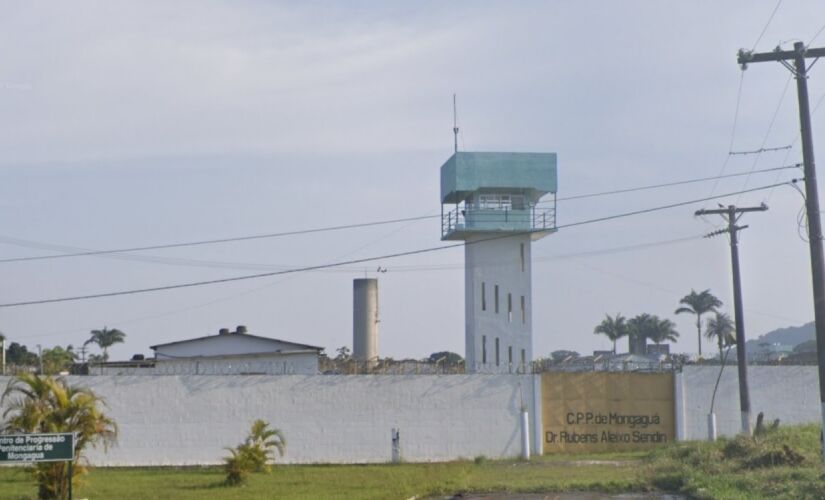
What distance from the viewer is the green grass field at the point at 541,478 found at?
28266 mm

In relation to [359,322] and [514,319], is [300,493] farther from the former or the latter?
[359,322]

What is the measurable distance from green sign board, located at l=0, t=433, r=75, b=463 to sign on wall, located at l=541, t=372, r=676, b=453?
23.9m

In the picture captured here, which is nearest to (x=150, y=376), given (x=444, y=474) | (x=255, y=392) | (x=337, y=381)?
(x=255, y=392)

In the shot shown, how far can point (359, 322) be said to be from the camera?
58.5m

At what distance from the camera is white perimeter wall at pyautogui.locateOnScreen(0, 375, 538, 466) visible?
42.2 metres

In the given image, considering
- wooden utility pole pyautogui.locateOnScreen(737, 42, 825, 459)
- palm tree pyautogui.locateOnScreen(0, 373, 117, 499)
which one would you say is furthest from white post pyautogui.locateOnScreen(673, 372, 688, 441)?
palm tree pyautogui.locateOnScreen(0, 373, 117, 499)

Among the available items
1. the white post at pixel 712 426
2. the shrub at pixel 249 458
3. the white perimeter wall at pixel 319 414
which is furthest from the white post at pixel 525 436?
the shrub at pixel 249 458

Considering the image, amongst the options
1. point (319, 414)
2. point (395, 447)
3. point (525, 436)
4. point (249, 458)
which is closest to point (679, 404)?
point (525, 436)

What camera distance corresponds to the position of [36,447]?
24.1 metres

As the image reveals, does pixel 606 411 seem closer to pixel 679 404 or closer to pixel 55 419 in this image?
pixel 679 404

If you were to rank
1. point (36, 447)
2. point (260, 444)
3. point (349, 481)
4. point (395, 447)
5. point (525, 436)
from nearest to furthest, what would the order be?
point (36, 447)
point (349, 481)
point (260, 444)
point (395, 447)
point (525, 436)

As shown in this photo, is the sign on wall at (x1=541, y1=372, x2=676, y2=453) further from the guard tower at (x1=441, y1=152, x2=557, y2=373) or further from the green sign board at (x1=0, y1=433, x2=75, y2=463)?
the green sign board at (x1=0, y1=433, x2=75, y2=463)

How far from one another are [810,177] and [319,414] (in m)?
21.4

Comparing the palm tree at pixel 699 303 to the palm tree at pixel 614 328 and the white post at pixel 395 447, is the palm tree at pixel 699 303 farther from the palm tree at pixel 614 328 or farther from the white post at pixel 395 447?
the white post at pixel 395 447
